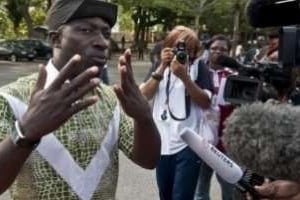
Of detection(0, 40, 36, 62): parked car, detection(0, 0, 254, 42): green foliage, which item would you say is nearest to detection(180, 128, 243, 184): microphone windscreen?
detection(0, 40, 36, 62): parked car

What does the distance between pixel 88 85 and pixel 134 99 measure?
17.3 inches

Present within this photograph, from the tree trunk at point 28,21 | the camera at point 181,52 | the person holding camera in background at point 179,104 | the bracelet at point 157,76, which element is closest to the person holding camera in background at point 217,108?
the person holding camera in background at point 179,104

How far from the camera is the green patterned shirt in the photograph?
2535mm

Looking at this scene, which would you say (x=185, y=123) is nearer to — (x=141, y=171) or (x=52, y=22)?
(x=52, y=22)

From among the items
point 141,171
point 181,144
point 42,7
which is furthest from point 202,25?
point 181,144

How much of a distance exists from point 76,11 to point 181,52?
7.00 ft

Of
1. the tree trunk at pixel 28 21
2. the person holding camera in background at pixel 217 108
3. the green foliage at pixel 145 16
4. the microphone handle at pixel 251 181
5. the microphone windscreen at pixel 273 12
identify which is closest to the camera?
the microphone handle at pixel 251 181

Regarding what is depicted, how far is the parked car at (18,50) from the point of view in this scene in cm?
3956

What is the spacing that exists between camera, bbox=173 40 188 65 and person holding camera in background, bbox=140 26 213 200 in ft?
0.21

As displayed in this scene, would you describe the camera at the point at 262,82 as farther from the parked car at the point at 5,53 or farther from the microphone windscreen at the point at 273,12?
the parked car at the point at 5,53

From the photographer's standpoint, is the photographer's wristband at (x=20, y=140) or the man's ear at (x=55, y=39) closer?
the photographer's wristband at (x=20, y=140)

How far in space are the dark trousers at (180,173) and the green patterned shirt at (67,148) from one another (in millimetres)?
2320

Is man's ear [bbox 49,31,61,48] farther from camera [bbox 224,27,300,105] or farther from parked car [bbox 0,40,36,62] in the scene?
parked car [bbox 0,40,36,62]

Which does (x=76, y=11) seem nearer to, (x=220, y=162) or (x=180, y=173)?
(x=220, y=162)
